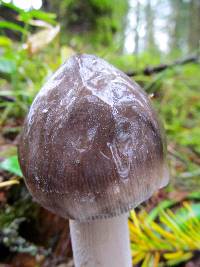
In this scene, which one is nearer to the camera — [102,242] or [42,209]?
[102,242]

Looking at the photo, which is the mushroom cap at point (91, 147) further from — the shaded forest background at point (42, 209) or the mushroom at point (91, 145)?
the shaded forest background at point (42, 209)

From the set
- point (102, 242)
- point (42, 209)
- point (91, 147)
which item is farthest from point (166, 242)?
point (91, 147)

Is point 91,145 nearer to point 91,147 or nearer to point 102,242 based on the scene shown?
point 91,147

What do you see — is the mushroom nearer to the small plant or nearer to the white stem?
the white stem

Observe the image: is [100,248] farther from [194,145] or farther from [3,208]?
[194,145]

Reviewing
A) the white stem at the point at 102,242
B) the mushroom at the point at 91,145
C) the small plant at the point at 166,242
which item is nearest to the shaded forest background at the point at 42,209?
the small plant at the point at 166,242

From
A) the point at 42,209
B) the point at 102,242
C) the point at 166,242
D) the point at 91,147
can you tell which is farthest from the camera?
the point at 42,209

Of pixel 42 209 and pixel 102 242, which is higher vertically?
pixel 102 242

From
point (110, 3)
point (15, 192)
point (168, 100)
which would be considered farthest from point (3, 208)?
point (110, 3)
